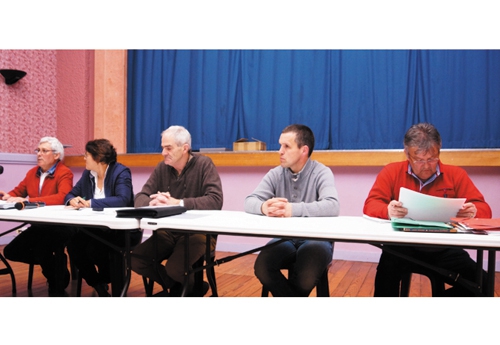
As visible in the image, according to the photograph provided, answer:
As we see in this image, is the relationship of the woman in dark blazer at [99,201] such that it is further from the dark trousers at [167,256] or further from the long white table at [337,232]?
the long white table at [337,232]

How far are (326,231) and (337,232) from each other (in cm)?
4

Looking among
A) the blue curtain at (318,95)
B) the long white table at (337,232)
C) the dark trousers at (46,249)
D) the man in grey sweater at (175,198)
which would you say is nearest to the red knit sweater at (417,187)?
the long white table at (337,232)

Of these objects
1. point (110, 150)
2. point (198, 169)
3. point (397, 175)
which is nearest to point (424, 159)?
point (397, 175)

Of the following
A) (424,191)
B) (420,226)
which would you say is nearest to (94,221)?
(420,226)

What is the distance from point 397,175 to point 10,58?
14.0 feet

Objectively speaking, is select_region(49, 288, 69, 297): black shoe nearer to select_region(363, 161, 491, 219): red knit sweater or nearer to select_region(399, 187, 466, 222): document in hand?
select_region(363, 161, 491, 219): red knit sweater

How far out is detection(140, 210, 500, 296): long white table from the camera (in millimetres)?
1191

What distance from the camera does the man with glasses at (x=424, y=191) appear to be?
1.61 m

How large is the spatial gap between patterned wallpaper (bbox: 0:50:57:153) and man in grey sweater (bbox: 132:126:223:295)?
277 centimetres

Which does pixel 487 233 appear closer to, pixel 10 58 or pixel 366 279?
pixel 366 279

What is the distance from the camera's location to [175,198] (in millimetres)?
2246

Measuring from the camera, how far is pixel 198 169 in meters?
2.25

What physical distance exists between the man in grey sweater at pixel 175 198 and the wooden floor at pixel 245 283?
1.77ft
